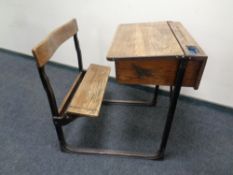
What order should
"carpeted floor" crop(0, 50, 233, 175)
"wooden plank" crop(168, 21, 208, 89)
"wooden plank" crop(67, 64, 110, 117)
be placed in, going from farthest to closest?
"carpeted floor" crop(0, 50, 233, 175) < "wooden plank" crop(67, 64, 110, 117) < "wooden plank" crop(168, 21, 208, 89)

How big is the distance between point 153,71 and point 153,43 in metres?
0.18

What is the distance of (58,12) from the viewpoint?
80.0 inches

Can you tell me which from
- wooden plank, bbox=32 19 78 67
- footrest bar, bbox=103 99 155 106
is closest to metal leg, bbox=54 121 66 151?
wooden plank, bbox=32 19 78 67

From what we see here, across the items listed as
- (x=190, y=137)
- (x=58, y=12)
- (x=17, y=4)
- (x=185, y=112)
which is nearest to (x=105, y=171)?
(x=190, y=137)

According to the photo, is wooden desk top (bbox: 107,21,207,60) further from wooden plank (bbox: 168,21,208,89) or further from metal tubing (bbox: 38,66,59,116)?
metal tubing (bbox: 38,66,59,116)

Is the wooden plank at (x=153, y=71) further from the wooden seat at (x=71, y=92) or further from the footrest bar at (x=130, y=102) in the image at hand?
the footrest bar at (x=130, y=102)

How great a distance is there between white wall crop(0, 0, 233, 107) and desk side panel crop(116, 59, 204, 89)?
704 millimetres

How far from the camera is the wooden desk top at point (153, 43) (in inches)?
35.0

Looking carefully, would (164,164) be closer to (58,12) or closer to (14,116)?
(14,116)

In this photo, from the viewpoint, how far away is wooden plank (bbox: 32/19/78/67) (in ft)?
3.02

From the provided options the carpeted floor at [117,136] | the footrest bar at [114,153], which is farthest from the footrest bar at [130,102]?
the footrest bar at [114,153]

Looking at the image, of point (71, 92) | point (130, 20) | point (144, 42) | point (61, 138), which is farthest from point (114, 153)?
point (130, 20)

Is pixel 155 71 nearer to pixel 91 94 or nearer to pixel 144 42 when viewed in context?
pixel 144 42

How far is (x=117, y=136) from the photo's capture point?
1476 millimetres
